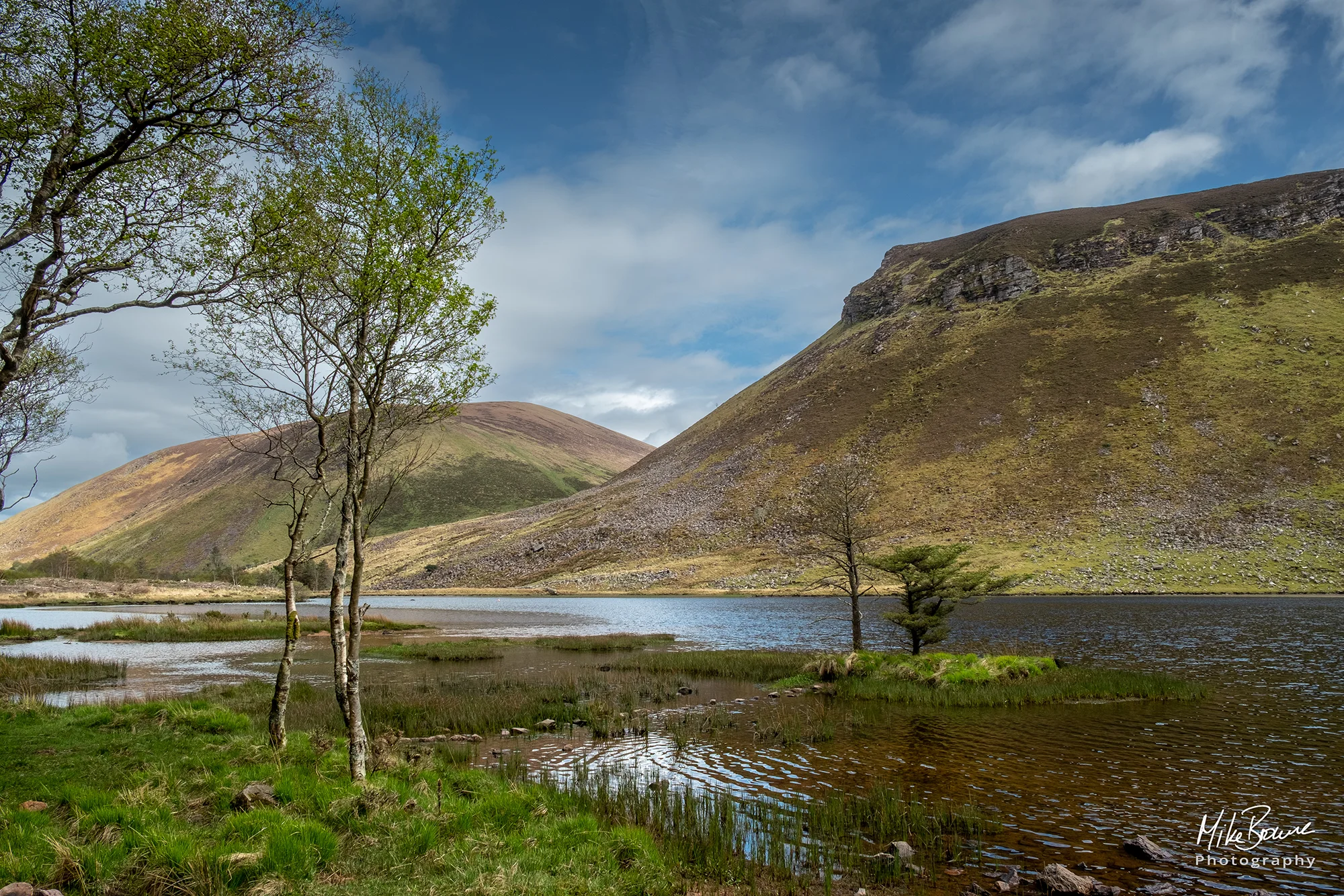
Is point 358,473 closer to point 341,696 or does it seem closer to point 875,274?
point 341,696

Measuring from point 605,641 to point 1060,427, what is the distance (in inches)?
3572

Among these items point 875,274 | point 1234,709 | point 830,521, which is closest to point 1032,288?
point 875,274

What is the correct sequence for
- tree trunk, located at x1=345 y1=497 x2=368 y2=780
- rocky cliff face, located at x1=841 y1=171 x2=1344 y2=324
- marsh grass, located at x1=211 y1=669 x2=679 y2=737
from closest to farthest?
tree trunk, located at x1=345 y1=497 x2=368 y2=780 → marsh grass, located at x1=211 y1=669 x2=679 y2=737 → rocky cliff face, located at x1=841 y1=171 x2=1344 y2=324

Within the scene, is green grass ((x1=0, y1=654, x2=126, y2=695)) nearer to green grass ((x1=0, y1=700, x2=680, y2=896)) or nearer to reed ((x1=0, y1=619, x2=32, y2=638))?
green grass ((x1=0, y1=700, x2=680, y2=896))

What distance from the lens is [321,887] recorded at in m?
7.91

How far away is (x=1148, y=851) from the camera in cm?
1098

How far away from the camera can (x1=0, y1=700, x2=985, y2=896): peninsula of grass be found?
8.00 metres

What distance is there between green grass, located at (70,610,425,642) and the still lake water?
315 inches

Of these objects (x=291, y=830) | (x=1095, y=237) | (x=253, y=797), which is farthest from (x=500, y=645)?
(x=1095, y=237)

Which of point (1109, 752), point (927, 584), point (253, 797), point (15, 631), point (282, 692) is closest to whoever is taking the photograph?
point (253, 797)

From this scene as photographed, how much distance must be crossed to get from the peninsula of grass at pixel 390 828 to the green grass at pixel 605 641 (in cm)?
3010

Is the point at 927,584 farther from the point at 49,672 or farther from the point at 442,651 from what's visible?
the point at 49,672
